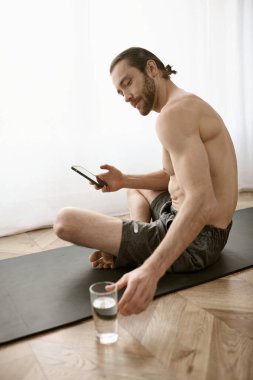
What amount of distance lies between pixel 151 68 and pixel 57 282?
2.89 ft

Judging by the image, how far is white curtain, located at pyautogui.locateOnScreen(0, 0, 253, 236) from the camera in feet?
6.46

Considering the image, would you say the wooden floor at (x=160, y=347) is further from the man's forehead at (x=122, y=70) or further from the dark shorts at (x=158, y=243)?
the man's forehead at (x=122, y=70)

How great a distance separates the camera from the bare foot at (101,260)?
149cm

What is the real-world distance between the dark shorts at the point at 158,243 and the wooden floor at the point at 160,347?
0.16m

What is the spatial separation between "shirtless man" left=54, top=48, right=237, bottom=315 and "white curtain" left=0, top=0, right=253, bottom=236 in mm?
590

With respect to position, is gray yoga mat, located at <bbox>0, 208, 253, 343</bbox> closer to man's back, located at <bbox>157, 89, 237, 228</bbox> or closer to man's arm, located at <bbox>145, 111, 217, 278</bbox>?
man's back, located at <bbox>157, 89, 237, 228</bbox>

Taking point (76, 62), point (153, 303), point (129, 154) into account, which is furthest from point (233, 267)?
point (76, 62)

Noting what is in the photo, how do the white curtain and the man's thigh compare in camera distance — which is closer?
the man's thigh

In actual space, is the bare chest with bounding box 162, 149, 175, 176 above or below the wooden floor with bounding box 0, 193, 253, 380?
above

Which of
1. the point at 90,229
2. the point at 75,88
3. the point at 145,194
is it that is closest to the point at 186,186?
the point at 90,229

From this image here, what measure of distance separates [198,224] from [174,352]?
339 millimetres

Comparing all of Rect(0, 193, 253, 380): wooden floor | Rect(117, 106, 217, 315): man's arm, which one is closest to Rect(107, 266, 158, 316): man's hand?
Rect(117, 106, 217, 315): man's arm

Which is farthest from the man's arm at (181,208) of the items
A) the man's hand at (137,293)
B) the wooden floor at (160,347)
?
the wooden floor at (160,347)

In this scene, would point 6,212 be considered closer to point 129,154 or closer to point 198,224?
point 129,154
